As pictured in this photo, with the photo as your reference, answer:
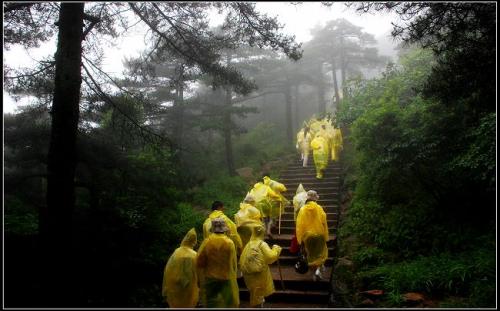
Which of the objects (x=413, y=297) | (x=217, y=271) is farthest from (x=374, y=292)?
(x=217, y=271)

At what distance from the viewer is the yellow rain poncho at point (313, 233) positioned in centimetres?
810

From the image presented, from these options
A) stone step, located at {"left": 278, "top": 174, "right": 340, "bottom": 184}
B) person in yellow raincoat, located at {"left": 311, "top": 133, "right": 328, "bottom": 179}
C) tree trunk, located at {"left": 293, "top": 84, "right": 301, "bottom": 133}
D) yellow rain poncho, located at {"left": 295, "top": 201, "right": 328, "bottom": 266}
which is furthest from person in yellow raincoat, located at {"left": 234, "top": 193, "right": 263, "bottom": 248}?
tree trunk, located at {"left": 293, "top": 84, "right": 301, "bottom": 133}

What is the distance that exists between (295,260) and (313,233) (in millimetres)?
1617

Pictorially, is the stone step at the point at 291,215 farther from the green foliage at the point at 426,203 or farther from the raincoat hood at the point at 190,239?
the raincoat hood at the point at 190,239

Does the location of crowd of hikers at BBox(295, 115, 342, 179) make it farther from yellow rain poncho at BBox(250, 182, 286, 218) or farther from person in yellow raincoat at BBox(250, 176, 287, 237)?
yellow rain poncho at BBox(250, 182, 286, 218)

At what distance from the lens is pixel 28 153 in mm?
9352

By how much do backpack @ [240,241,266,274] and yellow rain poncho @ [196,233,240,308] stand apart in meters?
0.59

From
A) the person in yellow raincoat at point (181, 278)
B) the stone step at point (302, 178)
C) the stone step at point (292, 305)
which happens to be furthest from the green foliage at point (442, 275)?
the stone step at point (302, 178)

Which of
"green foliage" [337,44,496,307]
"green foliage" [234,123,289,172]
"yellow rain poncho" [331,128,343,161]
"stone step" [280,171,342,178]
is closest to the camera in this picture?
"green foliage" [337,44,496,307]

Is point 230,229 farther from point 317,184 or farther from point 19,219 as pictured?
point 317,184

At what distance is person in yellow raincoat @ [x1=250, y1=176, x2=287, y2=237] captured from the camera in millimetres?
10352

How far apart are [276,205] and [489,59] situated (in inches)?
269

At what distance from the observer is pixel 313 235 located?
8.08 m

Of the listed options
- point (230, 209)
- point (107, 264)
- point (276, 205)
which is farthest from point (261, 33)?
point (230, 209)
